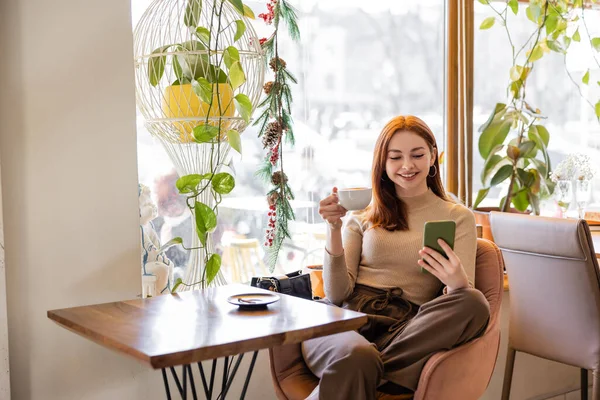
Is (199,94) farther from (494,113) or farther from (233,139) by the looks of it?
(494,113)

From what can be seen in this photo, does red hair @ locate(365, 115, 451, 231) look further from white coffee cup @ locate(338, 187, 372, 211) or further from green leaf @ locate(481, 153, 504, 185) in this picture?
green leaf @ locate(481, 153, 504, 185)

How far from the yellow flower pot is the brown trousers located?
0.77 meters

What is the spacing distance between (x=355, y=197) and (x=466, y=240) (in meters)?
0.46

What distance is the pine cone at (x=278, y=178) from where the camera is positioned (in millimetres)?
2902

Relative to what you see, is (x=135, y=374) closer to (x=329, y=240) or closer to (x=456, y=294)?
(x=329, y=240)

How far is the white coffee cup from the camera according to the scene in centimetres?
223

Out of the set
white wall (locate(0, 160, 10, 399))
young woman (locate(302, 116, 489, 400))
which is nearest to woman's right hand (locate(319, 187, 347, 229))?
young woman (locate(302, 116, 489, 400))

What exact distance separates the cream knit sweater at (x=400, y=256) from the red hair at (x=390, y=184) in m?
0.03

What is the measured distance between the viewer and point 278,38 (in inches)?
122

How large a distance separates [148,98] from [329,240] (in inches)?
30.5

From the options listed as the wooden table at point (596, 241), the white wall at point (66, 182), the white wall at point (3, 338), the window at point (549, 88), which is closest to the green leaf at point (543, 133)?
the window at point (549, 88)

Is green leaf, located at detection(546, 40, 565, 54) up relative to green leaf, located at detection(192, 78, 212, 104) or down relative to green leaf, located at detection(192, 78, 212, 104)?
up

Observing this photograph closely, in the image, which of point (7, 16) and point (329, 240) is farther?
point (329, 240)

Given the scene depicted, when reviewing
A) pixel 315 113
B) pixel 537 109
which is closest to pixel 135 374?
pixel 315 113
